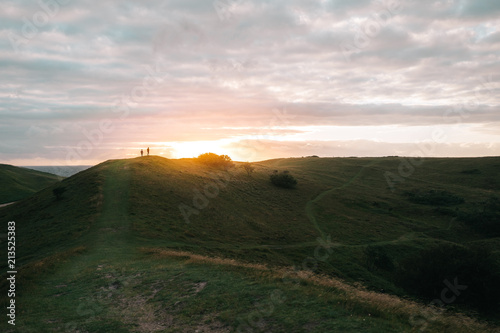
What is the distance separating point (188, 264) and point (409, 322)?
1493 cm

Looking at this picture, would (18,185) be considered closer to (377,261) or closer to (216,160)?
(216,160)

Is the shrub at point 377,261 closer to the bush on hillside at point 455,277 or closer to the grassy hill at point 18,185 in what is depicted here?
the bush on hillside at point 455,277

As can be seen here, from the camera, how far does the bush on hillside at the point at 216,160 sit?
81.5m

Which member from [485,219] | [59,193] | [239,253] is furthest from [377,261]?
[59,193]

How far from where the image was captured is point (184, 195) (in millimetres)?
54219

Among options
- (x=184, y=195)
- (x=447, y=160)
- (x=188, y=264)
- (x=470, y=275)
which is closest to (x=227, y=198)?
(x=184, y=195)

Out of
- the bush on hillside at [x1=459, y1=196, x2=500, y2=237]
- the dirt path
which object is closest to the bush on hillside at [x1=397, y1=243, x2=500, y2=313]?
the dirt path

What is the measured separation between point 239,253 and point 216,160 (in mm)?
48699

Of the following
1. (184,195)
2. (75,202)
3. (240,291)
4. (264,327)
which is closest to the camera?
(264,327)

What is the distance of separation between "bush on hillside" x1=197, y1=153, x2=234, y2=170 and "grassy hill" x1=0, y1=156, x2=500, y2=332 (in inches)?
148

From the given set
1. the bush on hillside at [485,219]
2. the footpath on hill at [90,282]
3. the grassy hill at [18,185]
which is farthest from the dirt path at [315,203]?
the grassy hill at [18,185]

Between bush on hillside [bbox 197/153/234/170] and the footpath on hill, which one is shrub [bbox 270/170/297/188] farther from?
the footpath on hill

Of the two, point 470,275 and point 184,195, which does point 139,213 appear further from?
point 470,275

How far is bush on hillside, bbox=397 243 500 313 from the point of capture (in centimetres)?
2539
